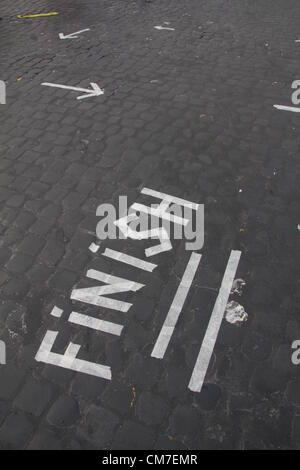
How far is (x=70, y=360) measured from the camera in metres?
3.98

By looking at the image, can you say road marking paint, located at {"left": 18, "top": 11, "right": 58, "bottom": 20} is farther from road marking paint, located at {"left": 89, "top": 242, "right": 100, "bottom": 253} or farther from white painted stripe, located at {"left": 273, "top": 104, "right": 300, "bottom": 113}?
road marking paint, located at {"left": 89, "top": 242, "right": 100, "bottom": 253}

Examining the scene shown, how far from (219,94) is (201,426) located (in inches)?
250

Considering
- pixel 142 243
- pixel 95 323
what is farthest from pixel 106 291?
pixel 142 243

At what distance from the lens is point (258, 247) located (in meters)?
5.01

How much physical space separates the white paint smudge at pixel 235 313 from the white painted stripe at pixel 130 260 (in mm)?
1005

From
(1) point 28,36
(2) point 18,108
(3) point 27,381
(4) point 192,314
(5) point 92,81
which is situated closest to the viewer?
(3) point 27,381

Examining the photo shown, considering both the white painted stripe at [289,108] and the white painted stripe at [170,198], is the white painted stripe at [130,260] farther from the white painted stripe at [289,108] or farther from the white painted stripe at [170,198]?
the white painted stripe at [289,108]

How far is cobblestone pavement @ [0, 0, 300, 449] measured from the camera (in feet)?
11.8

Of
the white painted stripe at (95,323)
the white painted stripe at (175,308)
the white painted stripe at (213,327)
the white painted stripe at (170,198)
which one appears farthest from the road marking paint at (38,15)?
the white painted stripe at (95,323)

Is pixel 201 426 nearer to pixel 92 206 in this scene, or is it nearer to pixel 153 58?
pixel 92 206

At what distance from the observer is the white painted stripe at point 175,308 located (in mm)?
4047

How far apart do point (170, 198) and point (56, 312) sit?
231 cm

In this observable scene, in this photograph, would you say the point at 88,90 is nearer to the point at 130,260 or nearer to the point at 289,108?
the point at 289,108

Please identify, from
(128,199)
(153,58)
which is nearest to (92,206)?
(128,199)
